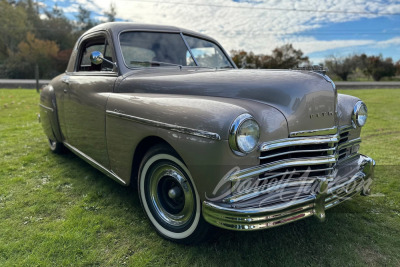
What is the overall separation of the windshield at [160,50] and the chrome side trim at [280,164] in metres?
1.68

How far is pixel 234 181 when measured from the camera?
5.93 ft

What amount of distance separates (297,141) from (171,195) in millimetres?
990

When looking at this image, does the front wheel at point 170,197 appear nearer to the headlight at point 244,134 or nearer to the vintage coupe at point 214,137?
the vintage coupe at point 214,137

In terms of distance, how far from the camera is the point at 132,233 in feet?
7.85

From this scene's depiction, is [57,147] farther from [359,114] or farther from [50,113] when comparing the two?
[359,114]

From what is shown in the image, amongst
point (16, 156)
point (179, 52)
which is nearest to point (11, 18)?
point (16, 156)

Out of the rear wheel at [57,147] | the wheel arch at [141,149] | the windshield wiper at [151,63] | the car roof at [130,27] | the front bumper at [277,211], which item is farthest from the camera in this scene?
the rear wheel at [57,147]

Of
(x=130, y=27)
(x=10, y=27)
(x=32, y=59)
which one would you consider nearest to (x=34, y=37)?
(x=10, y=27)

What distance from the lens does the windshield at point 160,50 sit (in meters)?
2.96

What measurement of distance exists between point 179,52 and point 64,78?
5.56ft

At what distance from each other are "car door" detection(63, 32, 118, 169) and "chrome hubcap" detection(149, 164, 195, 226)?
768 millimetres

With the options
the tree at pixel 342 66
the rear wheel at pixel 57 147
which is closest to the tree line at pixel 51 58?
the tree at pixel 342 66

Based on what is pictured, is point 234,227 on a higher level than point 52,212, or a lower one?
higher

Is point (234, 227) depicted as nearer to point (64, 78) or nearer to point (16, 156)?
point (64, 78)
